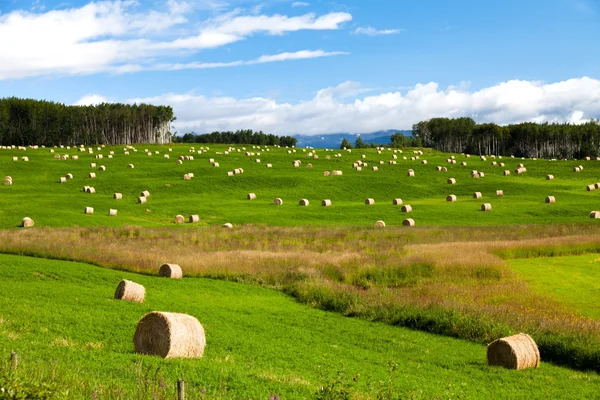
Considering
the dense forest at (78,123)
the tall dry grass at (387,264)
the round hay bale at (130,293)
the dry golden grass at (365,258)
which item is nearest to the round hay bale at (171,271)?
the tall dry grass at (387,264)

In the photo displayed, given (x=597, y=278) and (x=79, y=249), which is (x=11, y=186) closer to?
(x=79, y=249)

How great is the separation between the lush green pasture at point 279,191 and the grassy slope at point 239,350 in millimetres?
30052

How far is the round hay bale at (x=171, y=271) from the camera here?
3741cm

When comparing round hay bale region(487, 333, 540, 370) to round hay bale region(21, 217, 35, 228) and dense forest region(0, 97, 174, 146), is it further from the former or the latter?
dense forest region(0, 97, 174, 146)

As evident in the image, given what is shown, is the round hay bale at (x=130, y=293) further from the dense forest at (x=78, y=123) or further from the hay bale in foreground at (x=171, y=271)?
the dense forest at (x=78, y=123)

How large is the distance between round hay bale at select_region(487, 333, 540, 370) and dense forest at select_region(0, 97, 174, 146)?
150997mm

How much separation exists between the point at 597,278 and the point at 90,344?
2932cm

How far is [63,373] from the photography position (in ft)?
48.5

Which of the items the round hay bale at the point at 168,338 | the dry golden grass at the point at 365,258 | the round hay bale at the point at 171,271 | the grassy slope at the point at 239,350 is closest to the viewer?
the grassy slope at the point at 239,350

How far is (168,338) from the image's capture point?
19.8 metres

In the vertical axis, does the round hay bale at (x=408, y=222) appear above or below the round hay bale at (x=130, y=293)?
below

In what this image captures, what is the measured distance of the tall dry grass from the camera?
1129 inches

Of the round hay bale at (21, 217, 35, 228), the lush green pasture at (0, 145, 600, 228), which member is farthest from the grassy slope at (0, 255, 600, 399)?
the lush green pasture at (0, 145, 600, 228)

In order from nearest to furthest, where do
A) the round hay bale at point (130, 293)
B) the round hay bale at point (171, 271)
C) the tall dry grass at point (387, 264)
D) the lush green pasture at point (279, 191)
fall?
the tall dry grass at point (387, 264)
the round hay bale at point (130, 293)
the round hay bale at point (171, 271)
the lush green pasture at point (279, 191)
